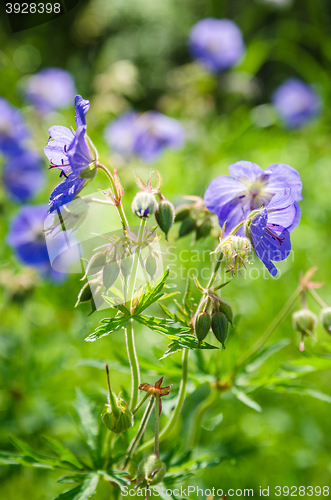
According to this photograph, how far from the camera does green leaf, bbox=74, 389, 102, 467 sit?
1192mm

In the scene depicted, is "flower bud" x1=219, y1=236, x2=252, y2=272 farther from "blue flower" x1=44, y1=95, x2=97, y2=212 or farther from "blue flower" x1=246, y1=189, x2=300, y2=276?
"blue flower" x1=44, y1=95, x2=97, y2=212

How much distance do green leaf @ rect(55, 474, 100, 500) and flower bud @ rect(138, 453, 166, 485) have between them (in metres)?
0.13

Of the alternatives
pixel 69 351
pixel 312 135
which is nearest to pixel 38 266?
pixel 69 351

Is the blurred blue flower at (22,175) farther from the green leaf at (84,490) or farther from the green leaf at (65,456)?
the green leaf at (84,490)

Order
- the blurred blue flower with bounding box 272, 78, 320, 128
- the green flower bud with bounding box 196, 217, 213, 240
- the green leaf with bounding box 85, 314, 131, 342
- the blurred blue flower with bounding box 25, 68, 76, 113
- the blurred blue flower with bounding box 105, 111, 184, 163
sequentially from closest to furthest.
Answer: the green leaf with bounding box 85, 314, 131, 342 < the green flower bud with bounding box 196, 217, 213, 240 < the blurred blue flower with bounding box 105, 111, 184, 163 < the blurred blue flower with bounding box 25, 68, 76, 113 < the blurred blue flower with bounding box 272, 78, 320, 128

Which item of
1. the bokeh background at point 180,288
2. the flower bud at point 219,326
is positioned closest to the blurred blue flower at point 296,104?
the bokeh background at point 180,288

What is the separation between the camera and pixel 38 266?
7.45ft

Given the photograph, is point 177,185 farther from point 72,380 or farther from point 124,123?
point 72,380

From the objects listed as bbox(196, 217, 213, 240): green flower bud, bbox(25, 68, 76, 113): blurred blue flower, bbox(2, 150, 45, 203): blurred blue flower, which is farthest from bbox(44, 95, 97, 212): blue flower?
bbox(25, 68, 76, 113): blurred blue flower

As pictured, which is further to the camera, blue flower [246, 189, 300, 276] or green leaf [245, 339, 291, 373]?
green leaf [245, 339, 291, 373]

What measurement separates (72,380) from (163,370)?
1.02 meters

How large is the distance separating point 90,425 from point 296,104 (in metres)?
4.20

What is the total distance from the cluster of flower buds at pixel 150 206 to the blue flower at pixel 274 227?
197mm

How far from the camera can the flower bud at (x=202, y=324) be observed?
1.00m
